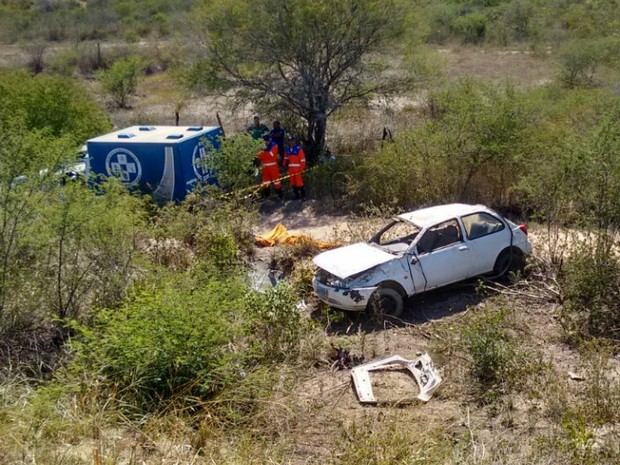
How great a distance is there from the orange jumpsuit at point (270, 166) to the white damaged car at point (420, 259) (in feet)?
18.3

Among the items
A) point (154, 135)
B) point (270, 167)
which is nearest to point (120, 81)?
point (154, 135)

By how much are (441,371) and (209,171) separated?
8773 mm

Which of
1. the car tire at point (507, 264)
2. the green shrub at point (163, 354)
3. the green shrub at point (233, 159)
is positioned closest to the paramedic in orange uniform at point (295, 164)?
the green shrub at point (233, 159)

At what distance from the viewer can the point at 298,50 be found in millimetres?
16125

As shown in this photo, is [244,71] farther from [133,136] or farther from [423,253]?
[423,253]

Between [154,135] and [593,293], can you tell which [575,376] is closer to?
[593,293]

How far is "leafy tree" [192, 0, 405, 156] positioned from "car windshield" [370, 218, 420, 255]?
7.39 metres

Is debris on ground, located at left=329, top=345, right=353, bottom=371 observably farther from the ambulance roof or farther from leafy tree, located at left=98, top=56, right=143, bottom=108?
leafy tree, located at left=98, top=56, right=143, bottom=108

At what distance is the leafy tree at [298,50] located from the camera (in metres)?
15.9

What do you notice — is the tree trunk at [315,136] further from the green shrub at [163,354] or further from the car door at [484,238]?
the green shrub at [163,354]

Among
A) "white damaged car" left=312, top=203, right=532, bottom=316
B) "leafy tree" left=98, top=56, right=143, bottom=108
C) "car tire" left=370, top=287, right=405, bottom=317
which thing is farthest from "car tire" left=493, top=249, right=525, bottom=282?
"leafy tree" left=98, top=56, right=143, bottom=108

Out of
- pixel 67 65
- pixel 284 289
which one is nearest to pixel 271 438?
pixel 284 289

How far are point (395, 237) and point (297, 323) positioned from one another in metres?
2.77

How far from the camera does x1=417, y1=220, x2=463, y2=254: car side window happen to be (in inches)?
362
